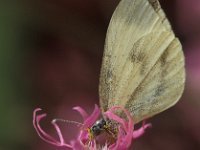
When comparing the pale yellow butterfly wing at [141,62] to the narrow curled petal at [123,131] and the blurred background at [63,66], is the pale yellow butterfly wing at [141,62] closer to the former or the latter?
the narrow curled petal at [123,131]

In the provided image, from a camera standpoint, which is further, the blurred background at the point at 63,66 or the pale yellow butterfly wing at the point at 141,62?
the blurred background at the point at 63,66

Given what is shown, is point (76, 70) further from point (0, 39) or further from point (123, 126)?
point (123, 126)

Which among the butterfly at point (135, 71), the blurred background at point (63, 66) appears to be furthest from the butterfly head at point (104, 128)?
the blurred background at point (63, 66)

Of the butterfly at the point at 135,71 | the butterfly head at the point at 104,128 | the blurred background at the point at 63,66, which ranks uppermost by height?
the butterfly at the point at 135,71

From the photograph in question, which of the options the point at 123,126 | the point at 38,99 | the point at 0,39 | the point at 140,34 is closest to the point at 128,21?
the point at 140,34

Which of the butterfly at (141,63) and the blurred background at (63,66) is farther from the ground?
the butterfly at (141,63)

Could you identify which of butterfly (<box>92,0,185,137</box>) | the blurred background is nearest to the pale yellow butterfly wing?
butterfly (<box>92,0,185,137</box>)

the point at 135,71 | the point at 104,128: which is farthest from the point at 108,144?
the point at 135,71

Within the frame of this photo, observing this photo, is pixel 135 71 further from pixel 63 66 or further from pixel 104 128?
pixel 63 66
